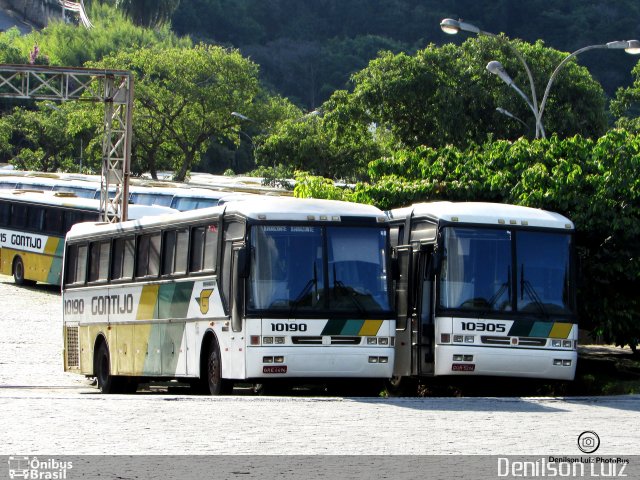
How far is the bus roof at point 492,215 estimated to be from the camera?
19.7m

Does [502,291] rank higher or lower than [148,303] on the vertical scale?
higher

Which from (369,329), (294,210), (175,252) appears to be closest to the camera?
(369,329)

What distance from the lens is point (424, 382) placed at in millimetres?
21109

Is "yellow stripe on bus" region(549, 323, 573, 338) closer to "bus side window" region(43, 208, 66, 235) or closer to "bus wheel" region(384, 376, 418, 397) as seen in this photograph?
"bus wheel" region(384, 376, 418, 397)

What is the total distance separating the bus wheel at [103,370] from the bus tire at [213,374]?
4.17 meters

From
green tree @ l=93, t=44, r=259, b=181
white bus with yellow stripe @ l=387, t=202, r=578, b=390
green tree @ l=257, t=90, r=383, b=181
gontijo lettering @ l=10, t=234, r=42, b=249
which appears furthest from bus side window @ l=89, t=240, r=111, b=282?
green tree @ l=93, t=44, r=259, b=181

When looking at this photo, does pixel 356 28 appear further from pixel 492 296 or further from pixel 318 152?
pixel 492 296

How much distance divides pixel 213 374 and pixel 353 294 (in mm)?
2290

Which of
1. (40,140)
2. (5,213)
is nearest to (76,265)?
(5,213)

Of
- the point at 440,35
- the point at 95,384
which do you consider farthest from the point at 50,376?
the point at 440,35

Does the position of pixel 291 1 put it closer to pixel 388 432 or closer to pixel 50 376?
pixel 50 376

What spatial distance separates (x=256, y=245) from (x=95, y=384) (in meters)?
8.46

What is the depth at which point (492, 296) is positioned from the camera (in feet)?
63.5

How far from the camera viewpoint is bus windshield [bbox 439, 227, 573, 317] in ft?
63.5
